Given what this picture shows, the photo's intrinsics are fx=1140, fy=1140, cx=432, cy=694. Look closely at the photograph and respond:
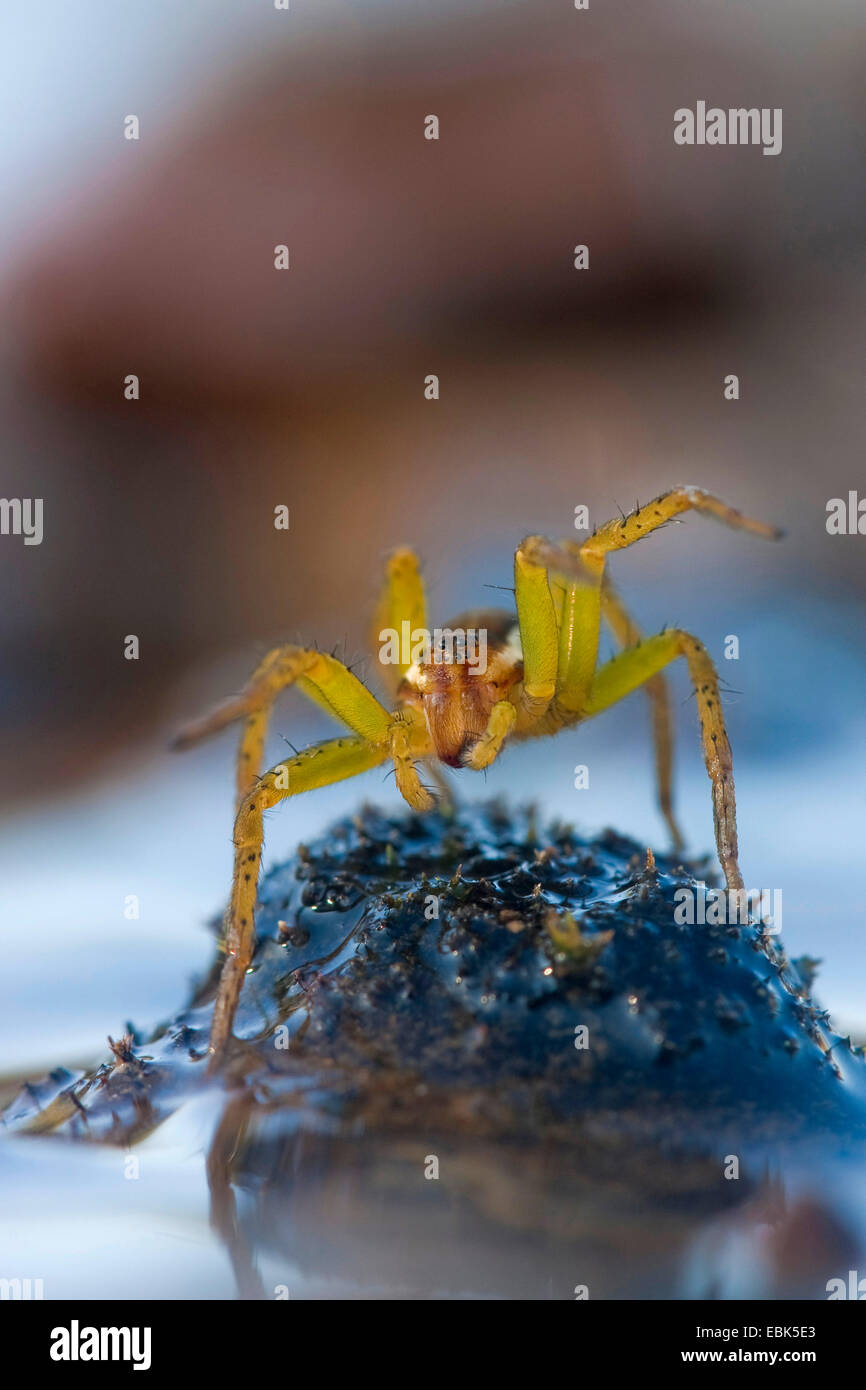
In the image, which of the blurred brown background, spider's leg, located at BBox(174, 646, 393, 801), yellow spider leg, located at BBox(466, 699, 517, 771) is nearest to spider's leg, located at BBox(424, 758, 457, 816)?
yellow spider leg, located at BBox(466, 699, 517, 771)

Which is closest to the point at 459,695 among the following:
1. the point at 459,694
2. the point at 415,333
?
the point at 459,694

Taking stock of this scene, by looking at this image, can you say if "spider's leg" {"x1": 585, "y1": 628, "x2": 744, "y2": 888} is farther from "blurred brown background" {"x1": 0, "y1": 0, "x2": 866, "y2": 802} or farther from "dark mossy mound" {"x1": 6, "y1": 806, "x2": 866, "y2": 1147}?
"blurred brown background" {"x1": 0, "y1": 0, "x2": 866, "y2": 802}

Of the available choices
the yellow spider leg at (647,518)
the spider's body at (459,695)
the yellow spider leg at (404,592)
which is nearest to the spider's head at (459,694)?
the spider's body at (459,695)

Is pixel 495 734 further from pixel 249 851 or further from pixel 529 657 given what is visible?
pixel 249 851

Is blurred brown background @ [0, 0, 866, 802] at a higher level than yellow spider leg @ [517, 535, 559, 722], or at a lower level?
higher

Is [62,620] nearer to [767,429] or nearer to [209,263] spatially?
[209,263]
